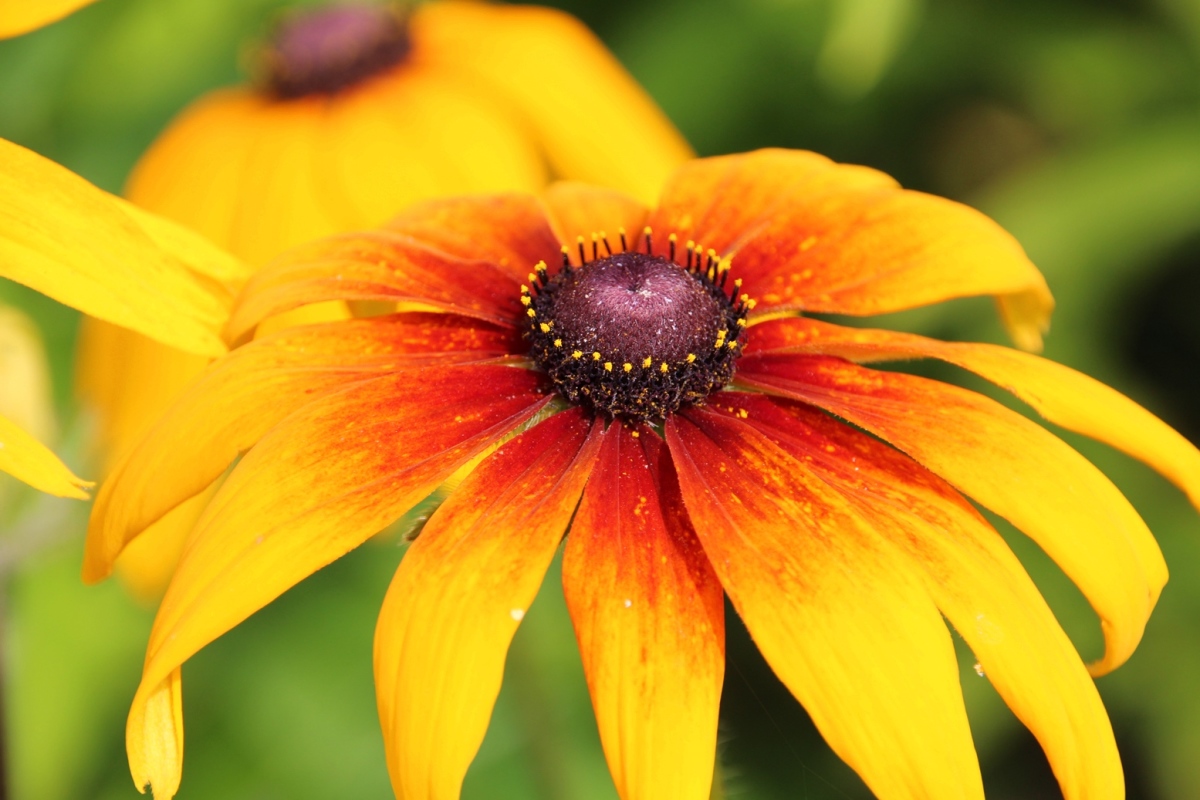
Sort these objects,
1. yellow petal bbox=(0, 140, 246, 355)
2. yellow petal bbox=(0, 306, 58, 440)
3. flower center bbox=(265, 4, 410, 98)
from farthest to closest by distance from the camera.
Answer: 1. flower center bbox=(265, 4, 410, 98)
2. yellow petal bbox=(0, 306, 58, 440)
3. yellow petal bbox=(0, 140, 246, 355)

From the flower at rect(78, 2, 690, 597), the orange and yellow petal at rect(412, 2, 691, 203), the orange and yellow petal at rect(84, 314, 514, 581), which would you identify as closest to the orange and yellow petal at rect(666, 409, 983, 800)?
the orange and yellow petal at rect(84, 314, 514, 581)

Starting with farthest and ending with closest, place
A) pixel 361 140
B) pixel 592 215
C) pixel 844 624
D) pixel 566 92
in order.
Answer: pixel 566 92 → pixel 361 140 → pixel 592 215 → pixel 844 624

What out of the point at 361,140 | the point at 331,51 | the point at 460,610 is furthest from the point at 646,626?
the point at 331,51

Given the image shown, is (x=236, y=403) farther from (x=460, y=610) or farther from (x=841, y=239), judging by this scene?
(x=841, y=239)

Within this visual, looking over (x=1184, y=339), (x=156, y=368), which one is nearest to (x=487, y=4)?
(x=156, y=368)

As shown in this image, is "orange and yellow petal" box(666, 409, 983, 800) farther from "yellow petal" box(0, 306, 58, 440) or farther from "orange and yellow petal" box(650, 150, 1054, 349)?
"yellow petal" box(0, 306, 58, 440)

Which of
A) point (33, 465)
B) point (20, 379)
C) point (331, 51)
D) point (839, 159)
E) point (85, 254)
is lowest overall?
point (20, 379)
